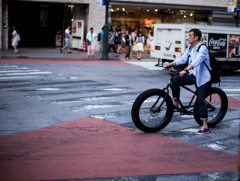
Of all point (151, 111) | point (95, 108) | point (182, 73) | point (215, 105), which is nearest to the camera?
point (182, 73)

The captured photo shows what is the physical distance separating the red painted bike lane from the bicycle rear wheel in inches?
47.4

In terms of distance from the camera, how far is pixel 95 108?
7.79m

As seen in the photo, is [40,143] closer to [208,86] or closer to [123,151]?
[123,151]

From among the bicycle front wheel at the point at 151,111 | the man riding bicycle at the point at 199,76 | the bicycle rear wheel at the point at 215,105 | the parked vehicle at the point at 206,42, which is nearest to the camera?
the bicycle front wheel at the point at 151,111

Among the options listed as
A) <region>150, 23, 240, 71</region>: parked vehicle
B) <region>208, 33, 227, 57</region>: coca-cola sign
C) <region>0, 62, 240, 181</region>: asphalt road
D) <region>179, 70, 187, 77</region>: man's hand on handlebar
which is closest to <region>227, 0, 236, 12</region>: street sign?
Answer: <region>150, 23, 240, 71</region>: parked vehicle

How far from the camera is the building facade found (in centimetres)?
2655

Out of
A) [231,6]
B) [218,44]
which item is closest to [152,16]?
[231,6]

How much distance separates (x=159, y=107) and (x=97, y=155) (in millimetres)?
1642

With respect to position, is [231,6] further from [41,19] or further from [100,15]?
[41,19]

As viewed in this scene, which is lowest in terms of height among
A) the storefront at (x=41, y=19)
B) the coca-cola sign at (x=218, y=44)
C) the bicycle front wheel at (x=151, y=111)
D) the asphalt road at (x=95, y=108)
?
the asphalt road at (x=95, y=108)

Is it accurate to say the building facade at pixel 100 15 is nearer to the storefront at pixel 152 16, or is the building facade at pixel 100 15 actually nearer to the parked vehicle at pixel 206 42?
the storefront at pixel 152 16

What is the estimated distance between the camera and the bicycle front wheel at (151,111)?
568 centimetres

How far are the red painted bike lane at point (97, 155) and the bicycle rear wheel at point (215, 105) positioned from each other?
121 cm

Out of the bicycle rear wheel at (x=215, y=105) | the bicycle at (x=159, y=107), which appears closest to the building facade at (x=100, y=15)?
the bicycle rear wheel at (x=215, y=105)
